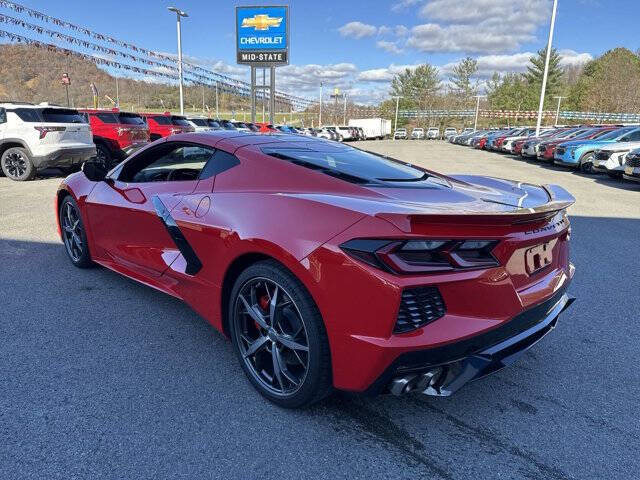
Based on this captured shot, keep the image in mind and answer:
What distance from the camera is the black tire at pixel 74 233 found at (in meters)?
4.31

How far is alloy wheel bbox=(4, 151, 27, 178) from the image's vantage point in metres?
10.6

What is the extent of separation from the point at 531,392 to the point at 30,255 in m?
4.90

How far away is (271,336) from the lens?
2459 mm

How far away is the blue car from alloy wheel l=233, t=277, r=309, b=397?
15641mm

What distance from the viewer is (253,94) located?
2886cm

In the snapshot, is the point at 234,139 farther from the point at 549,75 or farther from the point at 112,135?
the point at 549,75

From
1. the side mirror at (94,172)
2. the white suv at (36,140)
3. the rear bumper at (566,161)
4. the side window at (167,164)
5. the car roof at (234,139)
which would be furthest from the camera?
the rear bumper at (566,161)

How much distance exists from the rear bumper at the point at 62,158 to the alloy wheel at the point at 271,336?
9.84 meters

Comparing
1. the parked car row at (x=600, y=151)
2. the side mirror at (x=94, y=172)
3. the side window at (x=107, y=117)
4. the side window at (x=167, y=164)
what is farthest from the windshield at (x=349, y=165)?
the side window at (x=107, y=117)

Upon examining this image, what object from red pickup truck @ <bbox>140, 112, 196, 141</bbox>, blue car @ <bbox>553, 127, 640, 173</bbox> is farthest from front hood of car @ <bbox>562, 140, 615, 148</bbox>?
red pickup truck @ <bbox>140, 112, 196, 141</bbox>

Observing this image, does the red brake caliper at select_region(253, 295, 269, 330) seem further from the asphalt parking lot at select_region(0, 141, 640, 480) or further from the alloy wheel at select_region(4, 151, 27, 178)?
the alloy wheel at select_region(4, 151, 27, 178)

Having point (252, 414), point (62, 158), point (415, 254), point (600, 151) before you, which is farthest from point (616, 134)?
point (252, 414)

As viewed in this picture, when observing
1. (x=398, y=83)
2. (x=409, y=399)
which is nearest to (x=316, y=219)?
(x=409, y=399)

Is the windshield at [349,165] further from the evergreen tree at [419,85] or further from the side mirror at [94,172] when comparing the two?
the evergreen tree at [419,85]
